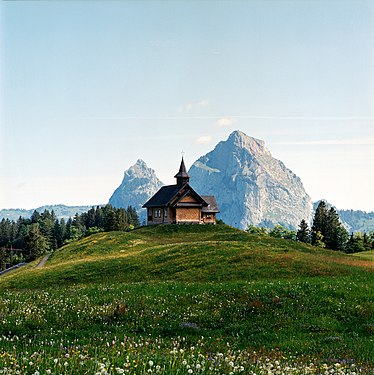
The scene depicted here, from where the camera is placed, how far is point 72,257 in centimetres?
5697

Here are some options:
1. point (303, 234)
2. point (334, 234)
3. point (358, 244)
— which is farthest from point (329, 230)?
point (358, 244)

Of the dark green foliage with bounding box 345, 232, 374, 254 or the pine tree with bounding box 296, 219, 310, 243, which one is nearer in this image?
the dark green foliage with bounding box 345, 232, 374, 254

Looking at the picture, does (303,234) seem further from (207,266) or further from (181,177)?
(207,266)

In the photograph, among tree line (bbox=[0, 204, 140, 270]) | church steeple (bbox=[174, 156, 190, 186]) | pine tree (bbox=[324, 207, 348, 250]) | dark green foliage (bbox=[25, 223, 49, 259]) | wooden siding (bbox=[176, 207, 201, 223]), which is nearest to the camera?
wooden siding (bbox=[176, 207, 201, 223])

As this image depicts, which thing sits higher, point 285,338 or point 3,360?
point 3,360

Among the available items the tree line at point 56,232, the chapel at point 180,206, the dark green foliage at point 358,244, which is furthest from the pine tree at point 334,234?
the tree line at point 56,232

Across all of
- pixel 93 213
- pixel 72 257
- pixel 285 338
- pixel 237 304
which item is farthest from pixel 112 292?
pixel 93 213

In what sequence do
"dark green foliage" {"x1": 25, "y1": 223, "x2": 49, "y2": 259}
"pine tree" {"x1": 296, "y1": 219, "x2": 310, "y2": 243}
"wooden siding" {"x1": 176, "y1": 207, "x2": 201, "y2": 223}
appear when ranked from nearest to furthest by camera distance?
"wooden siding" {"x1": 176, "y1": 207, "x2": 201, "y2": 223}, "pine tree" {"x1": 296, "y1": 219, "x2": 310, "y2": 243}, "dark green foliage" {"x1": 25, "y1": 223, "x2": 49, "y2": 259}

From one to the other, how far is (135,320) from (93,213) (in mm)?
185012

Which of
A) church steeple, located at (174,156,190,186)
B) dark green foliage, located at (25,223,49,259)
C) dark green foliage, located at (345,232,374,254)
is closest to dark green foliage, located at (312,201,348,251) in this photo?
dark green foliage, located at (345,232,374,254)

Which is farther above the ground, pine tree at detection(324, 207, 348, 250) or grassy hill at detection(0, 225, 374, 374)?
grassy hill at detection(0, 225, 374, 374)

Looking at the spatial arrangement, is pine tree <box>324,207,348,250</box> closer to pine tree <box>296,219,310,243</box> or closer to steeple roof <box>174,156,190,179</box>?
pine tree <box>296,219,310,243</box>

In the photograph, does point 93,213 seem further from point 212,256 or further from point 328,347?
point 328,347

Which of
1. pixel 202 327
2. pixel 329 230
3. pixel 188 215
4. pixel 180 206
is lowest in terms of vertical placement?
pixel 329 230
